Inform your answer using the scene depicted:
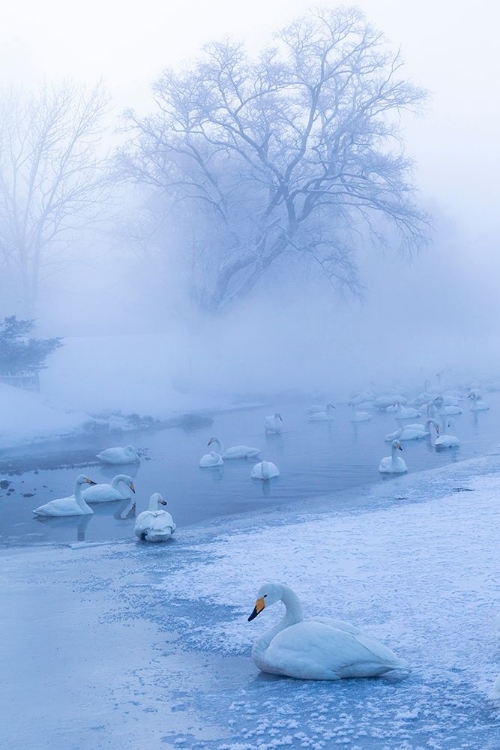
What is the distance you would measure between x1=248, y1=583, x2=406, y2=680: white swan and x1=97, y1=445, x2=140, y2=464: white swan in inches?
384

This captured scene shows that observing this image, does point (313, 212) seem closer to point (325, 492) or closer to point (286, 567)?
point (325, 492)

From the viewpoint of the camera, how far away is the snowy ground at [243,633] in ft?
14.4

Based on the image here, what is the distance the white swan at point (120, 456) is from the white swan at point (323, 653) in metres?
9.76

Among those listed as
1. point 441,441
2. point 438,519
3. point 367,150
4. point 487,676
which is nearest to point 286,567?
point 438,519

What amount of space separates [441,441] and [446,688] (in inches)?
432

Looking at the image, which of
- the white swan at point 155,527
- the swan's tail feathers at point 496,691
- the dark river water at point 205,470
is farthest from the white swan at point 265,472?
the swan's tail feathers at point 496,691

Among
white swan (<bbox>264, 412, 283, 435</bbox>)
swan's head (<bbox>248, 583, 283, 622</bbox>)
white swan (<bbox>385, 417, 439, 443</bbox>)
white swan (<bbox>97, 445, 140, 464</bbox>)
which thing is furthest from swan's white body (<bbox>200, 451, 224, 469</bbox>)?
swan's head (<bbox>248, 583, 283, 622</bbox>)

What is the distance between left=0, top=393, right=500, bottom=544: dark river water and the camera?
420 inches

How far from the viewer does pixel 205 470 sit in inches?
558

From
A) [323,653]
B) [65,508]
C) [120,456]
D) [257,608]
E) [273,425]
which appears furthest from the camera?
[273,425]

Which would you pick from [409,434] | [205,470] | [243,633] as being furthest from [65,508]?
[409,434]

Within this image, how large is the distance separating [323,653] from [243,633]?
1025 millimetres

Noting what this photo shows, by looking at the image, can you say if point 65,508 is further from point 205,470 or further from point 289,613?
point 289,613

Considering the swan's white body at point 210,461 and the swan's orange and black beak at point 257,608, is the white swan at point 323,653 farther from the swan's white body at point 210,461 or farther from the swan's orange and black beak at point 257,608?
the swan's white body at point 210,461
